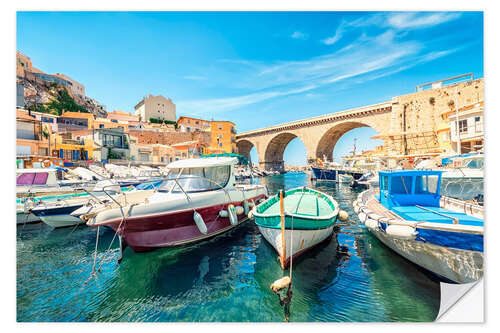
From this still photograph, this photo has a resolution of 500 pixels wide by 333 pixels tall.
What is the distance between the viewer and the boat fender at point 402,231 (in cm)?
277

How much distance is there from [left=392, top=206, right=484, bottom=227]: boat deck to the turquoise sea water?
0.85m

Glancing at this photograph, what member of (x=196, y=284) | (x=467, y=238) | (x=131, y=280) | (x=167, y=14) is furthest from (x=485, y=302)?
(x=167, y=14)

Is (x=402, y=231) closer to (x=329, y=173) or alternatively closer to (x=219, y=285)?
(x=219, y=285)

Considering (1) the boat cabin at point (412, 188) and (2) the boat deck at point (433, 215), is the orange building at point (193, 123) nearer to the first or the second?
(1) the boat cabin at point (412, 188)

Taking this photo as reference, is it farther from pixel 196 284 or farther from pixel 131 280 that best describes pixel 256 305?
pixel 131 280

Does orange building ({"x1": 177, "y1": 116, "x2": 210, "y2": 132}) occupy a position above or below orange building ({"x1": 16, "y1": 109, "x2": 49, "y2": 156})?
above

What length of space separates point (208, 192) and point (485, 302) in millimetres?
4528

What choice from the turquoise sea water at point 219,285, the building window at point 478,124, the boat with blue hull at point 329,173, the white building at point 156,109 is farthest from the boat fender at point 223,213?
the white building at point 156,109

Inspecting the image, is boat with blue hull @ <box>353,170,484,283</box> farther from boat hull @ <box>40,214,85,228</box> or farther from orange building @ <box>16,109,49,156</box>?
orange building @ <box>16,109,49,156</box>

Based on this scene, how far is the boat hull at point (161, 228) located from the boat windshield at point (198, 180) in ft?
1.75

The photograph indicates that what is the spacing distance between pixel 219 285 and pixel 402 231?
2820 millimetres

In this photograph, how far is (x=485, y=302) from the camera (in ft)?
7.75

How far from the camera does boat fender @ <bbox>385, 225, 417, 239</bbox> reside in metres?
2.77

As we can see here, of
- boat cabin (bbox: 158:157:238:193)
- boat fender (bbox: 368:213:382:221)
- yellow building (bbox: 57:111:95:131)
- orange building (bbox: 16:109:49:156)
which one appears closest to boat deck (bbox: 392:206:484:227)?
boat fender (bbox: 368:213:382:221)
